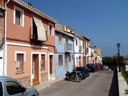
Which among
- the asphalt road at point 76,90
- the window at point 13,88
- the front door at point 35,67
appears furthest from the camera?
the front door at point 35,67

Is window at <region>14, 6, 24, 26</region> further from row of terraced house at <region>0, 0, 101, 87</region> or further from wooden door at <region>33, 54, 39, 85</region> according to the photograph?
wooden door at <region>33, 54, 39, 85</region>

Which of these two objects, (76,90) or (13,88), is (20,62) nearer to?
(76,90)

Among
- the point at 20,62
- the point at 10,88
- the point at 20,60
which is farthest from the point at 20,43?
the point at 10,88

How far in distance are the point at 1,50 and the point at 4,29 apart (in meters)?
1.34

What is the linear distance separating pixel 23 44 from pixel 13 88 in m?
6.68

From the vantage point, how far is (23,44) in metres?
12.3

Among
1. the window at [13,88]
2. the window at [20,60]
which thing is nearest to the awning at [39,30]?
the window at [20,60]

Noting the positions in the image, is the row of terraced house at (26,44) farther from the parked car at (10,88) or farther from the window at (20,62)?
the parked car at (10,88)

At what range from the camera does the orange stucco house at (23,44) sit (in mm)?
10398

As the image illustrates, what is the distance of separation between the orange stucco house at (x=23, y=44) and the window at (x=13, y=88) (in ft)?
14.2

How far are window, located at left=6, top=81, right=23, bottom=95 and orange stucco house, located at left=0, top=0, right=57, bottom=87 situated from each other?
4324mm

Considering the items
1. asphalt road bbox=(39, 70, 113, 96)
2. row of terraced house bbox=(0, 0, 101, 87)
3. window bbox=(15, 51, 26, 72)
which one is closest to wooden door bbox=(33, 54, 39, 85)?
row of terraced house bbox=(0, 0, 101, 87)

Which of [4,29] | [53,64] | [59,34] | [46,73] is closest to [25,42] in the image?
[4,29]

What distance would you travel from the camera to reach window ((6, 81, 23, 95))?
18.8 ft
